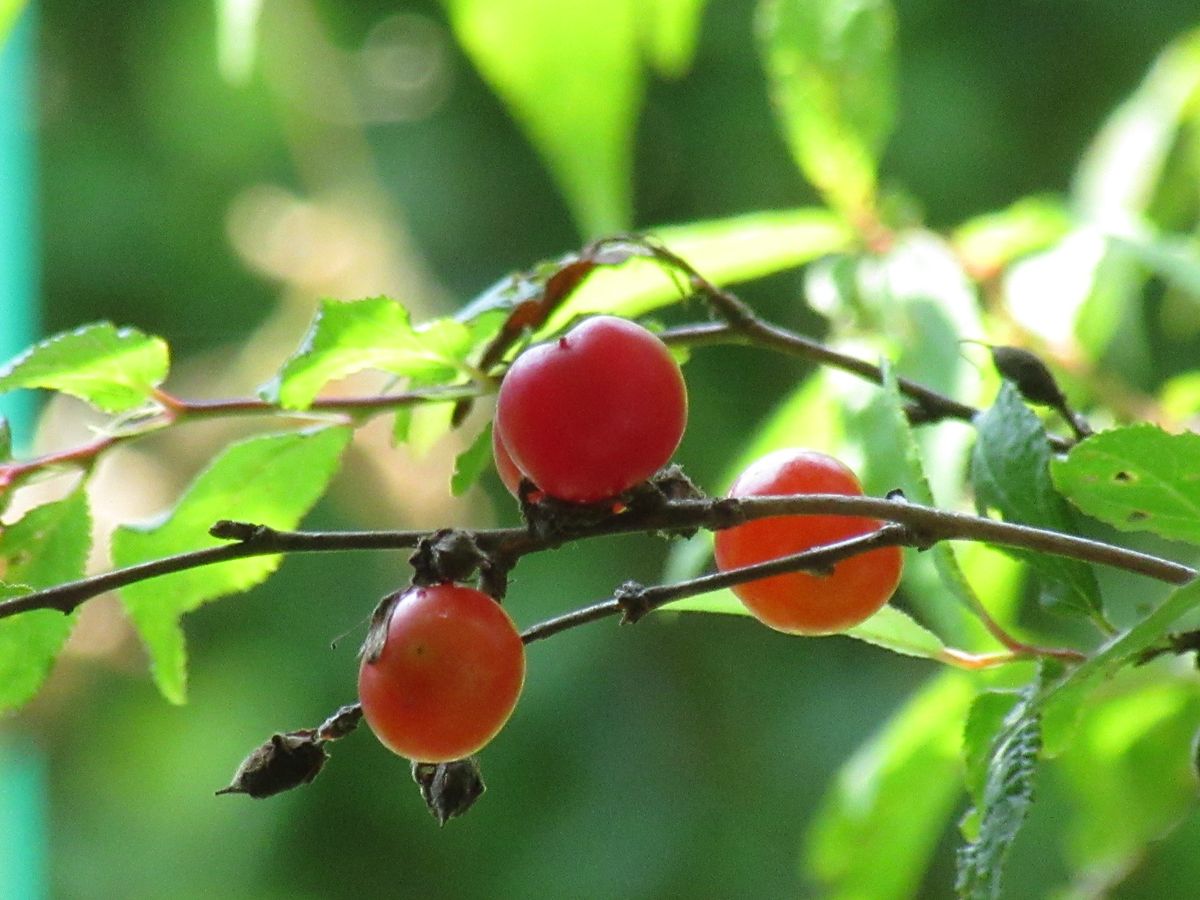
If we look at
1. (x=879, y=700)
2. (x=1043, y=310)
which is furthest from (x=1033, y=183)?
(x=1043, y=310)

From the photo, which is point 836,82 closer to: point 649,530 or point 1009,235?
point 1009,235

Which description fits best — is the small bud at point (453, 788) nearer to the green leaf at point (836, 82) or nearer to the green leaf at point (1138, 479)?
the green leaf at point (1138, 479)

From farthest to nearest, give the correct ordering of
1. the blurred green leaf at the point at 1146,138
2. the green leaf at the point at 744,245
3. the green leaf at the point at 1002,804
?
the blurred green leaf at the point at 1146,138 < the green leaf at the point at 744,245 < the green leaf at the point at 1002,804

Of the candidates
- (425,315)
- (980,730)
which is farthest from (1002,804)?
(425,315)

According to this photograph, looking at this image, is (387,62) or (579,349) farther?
(387,62)

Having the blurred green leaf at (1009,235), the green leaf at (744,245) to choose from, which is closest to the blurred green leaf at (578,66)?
the green leaf at (744,245)

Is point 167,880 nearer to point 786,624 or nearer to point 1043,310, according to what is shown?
point 1043,310
